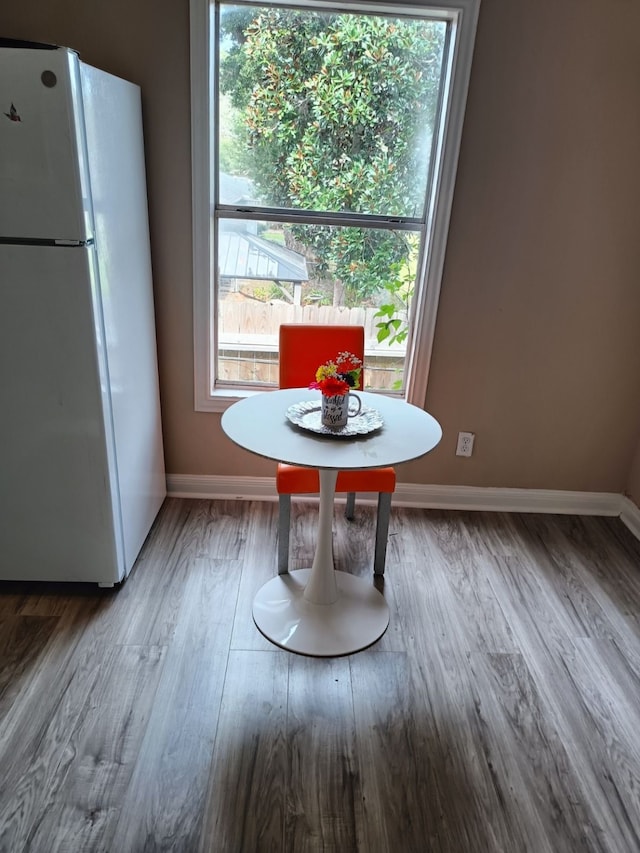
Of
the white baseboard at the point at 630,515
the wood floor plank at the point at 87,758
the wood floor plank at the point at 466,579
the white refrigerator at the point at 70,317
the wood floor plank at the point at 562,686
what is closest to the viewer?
the wood floor plank at the point at 87,758

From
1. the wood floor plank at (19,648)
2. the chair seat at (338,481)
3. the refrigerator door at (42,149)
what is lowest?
the wood floor plank at (19,648)

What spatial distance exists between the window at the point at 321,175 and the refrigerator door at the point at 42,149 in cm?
74

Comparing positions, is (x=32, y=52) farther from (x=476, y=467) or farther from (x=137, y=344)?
(x=476, y=467)

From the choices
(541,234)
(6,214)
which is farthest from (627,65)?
(6,214)

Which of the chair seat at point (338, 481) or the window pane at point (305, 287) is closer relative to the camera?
the chair seat at point (338, 481)

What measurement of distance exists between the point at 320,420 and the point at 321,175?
3.74 ft

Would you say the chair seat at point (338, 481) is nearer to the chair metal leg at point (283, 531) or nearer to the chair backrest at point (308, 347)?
the chair metal leg at point (283, 531)

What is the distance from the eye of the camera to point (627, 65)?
221cm

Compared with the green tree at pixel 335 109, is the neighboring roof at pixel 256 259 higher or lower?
lower

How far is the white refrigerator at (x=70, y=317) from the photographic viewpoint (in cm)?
161

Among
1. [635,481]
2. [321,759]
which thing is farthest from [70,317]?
[635,481]

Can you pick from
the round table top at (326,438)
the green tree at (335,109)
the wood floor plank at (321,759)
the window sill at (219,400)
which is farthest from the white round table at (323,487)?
the green tree at (335,109)

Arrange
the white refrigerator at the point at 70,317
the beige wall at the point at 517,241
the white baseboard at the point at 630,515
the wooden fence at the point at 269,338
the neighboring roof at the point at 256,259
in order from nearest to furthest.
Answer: the white refrigerator at the point at 70,317
the beige wall at the point at 517,241
the neighboring roof at the point at 256,259
the wooden fence at the point at 269,338
the white baseboard at the point at 630,515

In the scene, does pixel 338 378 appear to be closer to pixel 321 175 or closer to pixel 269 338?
pixel 269 338
